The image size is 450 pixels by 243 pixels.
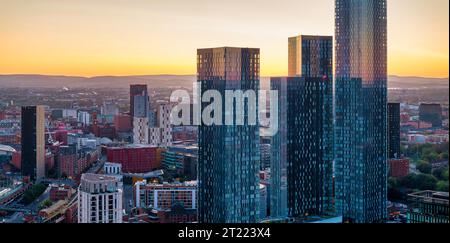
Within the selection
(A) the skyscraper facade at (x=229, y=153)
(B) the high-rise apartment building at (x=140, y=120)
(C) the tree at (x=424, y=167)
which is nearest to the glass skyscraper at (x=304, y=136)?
(A) the skyscraper facade at (x=229, y=153)

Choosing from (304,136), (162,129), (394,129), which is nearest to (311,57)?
(304,136)

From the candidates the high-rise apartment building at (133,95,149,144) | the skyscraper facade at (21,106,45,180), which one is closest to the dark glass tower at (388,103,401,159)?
the high-rise apartment building at (133,95,149,144)

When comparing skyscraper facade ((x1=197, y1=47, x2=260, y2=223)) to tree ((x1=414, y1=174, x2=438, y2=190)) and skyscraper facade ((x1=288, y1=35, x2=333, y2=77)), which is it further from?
tree ((x1=414, y1=174, x2=438, y2=190))

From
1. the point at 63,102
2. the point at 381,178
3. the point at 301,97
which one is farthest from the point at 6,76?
the point at 381,178

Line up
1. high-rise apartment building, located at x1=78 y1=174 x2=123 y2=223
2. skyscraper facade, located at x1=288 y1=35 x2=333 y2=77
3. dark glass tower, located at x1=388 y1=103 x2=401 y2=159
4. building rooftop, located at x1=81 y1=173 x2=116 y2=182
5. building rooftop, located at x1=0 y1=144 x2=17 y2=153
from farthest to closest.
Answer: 1. skyscraper facade, located at x1=288 y1=35 x2=333 y2=77
2. dark glass tower, located at x1=388 y1=103 x2=401 y2=159
3. building rooftop, located at x1=0 y1=144 x2=17 y2=153
4. building rooftop, located at x1=81 y1=173 x2=116 y2=182
5. high-rise apartment building, located at x1=78 y1=174 x2=123 y2=223

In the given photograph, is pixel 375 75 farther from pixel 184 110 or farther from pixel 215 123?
pixel 184 110
